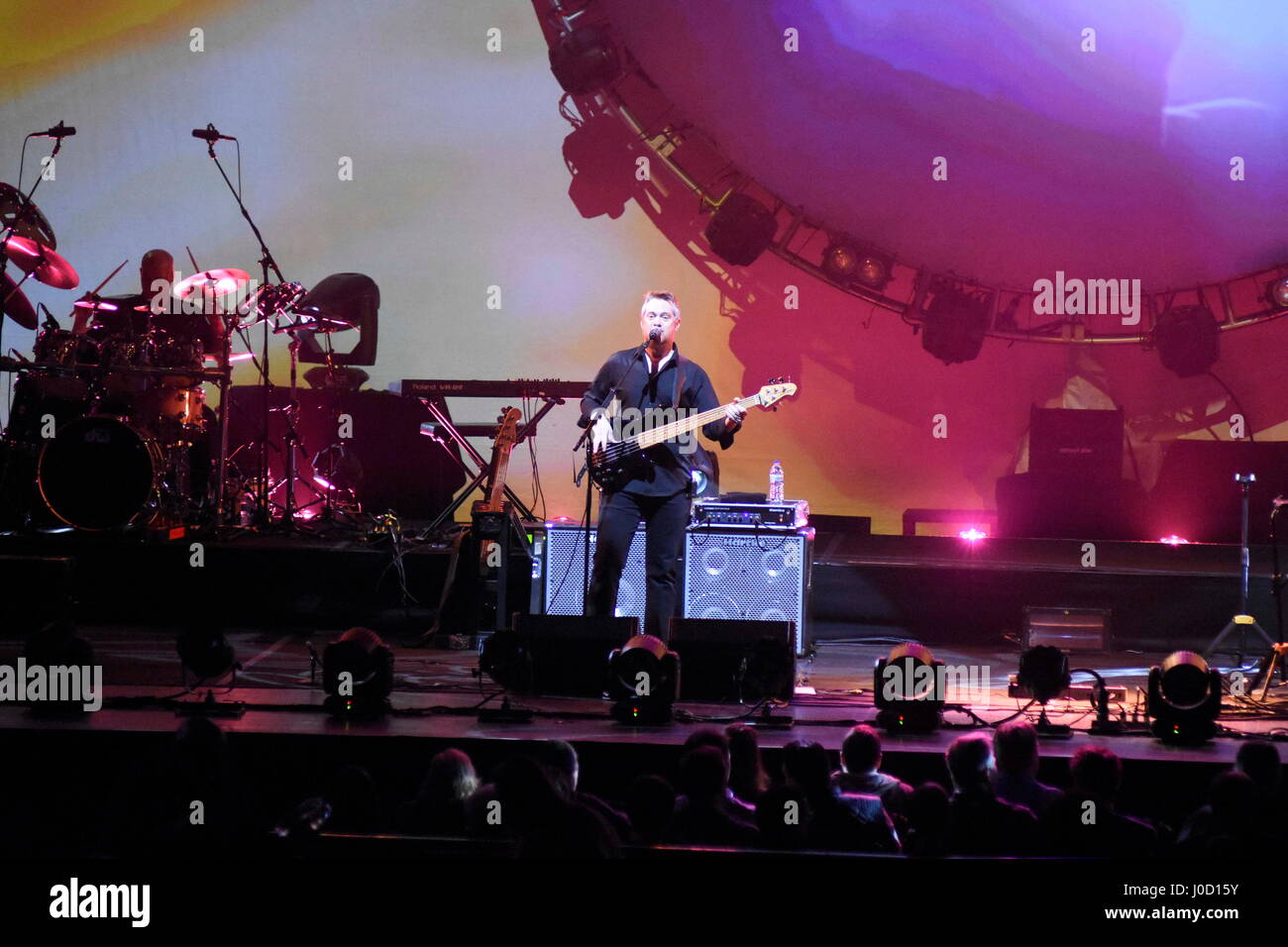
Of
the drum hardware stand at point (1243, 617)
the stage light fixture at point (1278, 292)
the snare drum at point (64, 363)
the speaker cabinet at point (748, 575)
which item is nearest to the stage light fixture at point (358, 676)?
the speaker cabinet at point (748, 575)

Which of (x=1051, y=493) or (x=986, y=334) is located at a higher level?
(x=986, y=334)

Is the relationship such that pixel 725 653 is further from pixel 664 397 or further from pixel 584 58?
pixel 584 58

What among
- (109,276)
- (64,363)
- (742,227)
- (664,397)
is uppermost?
(742,227)

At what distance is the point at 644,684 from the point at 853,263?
5365mm

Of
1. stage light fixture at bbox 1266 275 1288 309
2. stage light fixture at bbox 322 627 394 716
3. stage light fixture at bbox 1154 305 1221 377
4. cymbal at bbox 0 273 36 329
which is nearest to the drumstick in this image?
cymbal at bbox 0 273 36 329

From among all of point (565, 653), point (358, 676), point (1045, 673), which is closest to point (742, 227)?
point (565, 653)

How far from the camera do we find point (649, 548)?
239 inches

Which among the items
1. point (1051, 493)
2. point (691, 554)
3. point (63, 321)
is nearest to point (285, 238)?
point (63, 321)

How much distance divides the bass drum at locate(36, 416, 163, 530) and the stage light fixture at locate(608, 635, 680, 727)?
159 inches

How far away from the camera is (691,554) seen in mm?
7020

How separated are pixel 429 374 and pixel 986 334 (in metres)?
4.45

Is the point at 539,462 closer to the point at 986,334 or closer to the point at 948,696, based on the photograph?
the point at 986,334

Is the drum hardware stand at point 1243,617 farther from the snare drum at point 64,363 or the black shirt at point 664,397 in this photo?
the snare drum at point 64,363

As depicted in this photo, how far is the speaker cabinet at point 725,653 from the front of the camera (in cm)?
513
